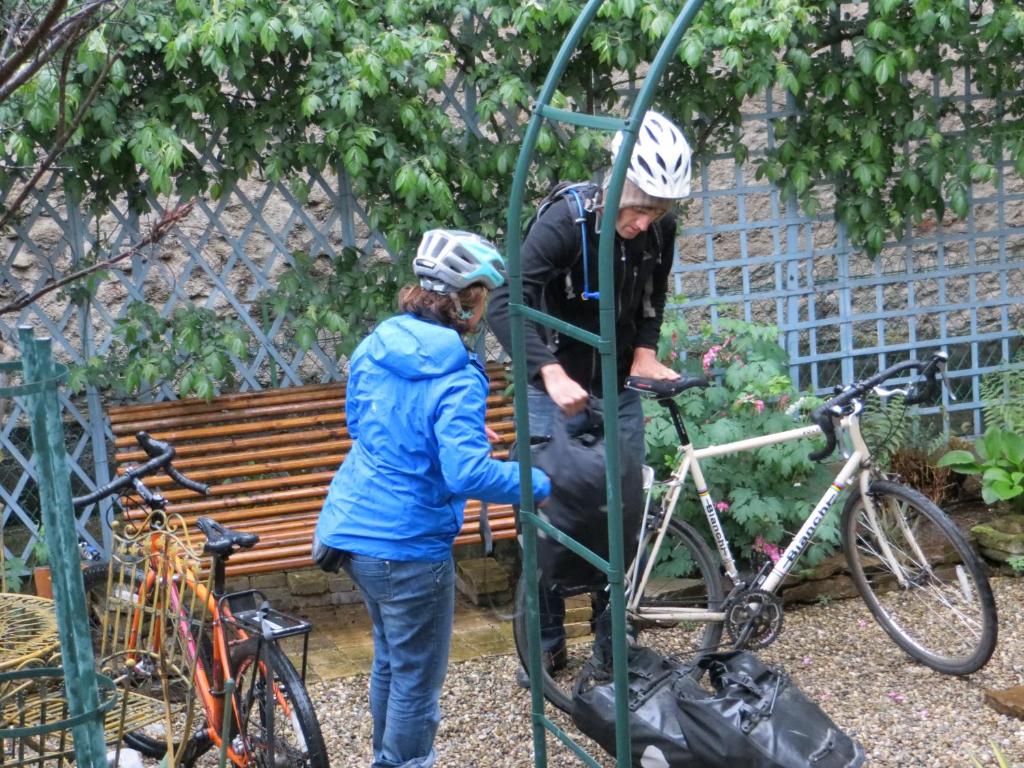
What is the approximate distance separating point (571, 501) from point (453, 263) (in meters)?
0.80

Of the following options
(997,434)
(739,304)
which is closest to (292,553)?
(739,304)

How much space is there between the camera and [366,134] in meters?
5.29

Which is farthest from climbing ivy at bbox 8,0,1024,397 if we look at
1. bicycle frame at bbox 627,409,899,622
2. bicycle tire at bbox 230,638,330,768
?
bicycle tire at bbox 230,638,330,768

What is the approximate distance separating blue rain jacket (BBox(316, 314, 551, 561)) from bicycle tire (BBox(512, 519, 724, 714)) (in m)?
1.11

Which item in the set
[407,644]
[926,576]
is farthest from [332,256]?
[926,576]

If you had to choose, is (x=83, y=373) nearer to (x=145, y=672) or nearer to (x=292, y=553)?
(x=292, y=553)

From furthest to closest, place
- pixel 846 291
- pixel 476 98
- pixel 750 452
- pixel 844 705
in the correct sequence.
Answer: pixel 846 291 → pixel 476 98 → pixel 750 452 → pixel 844 705

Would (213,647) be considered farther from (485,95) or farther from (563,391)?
(485,95)

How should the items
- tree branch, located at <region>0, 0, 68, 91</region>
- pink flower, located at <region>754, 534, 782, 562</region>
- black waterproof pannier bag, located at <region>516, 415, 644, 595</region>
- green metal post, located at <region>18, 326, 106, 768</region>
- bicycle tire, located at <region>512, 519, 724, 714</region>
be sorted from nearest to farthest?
tree branch, located at <region>0, 0, 68, 91</region>
green metal post, located at <region>18, 326, 106, 768</region>
black waterproof pannier bag, located at <region>516, 415, 644, 595</region>
bicycle tire, located at <region>512, 519, 724, 714</region>
pink flower, located at <region>754, 534, 782, 562</region>

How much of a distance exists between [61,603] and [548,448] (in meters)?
1.73

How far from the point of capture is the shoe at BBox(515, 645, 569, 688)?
182 inches

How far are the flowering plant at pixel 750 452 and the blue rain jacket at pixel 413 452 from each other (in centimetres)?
173

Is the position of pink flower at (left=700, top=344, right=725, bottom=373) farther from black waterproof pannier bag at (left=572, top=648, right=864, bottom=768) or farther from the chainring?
black waterproof pannier bag at (left=572, top=648, right=864, bottom=768)

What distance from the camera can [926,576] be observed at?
189 inches
